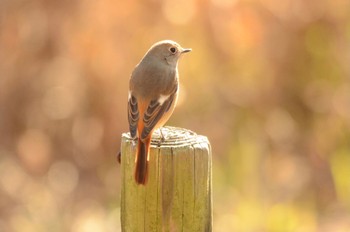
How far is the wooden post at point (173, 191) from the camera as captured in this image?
3939mm

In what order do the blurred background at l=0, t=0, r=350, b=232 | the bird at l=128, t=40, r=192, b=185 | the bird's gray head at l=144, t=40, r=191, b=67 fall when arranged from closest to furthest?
1. the bird at l=128, t=40, r=192, b=185
2. the bird's gray head at l=144, t=40, r=191, b=67
3. the blurred background at l=0, t=0, r=350, b=232

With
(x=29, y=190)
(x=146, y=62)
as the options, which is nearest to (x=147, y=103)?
(x=146, y=62)

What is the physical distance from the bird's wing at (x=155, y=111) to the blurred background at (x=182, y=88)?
303 cm

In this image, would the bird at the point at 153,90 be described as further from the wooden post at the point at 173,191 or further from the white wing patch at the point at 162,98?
the wooden post at the point at 173,191

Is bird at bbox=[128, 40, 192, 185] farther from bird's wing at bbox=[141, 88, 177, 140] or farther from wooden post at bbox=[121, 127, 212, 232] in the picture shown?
wooden post at bbox=[121, 127, 212, 232]

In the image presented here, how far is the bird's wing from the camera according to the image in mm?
4911

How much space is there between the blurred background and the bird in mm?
2726

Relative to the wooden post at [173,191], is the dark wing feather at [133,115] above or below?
above

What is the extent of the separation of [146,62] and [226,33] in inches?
122

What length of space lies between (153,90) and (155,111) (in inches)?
10.9

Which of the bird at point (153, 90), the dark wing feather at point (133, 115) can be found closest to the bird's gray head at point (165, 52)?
the bird at point (153, 90)

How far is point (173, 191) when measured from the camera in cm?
393

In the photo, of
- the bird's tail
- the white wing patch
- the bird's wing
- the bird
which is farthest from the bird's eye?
the bird's tail

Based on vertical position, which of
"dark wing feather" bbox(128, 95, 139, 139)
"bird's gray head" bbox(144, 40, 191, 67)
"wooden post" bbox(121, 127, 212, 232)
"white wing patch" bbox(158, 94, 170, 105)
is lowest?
"wooden post" bbox(121, 127, 212, 232)
